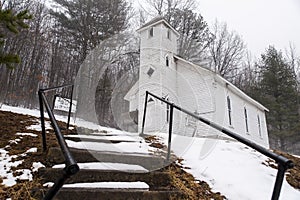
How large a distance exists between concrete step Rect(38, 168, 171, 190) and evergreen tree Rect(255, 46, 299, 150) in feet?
56.6

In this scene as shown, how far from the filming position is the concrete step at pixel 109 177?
7.52 feet

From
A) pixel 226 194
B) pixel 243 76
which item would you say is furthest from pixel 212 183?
pixel 243 76

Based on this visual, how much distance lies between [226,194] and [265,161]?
2.10 meters

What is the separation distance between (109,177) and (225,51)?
17.7 meters

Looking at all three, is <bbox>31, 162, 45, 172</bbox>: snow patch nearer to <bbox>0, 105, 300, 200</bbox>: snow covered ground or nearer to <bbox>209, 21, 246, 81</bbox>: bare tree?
<bbox>0, 105, 300, 200</bbox>: snow covered ground

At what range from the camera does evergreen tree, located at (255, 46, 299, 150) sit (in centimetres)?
1734

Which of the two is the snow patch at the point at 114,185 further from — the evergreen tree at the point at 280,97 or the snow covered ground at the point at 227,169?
the evergreen tree at the point at 280,97

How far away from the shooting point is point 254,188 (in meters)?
3.02

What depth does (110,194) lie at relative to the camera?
2.12 m

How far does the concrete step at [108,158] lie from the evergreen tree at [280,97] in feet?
55.6

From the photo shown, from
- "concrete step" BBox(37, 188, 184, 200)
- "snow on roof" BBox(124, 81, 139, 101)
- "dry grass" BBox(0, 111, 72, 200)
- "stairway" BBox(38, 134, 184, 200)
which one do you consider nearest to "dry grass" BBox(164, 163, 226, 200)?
"stairway" BBox(38, 134, 184, 200)

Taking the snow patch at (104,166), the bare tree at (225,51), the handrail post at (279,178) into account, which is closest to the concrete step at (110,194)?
the snow patch at (104,166)

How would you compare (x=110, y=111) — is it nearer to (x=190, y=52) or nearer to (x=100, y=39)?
(x=100, y=39)

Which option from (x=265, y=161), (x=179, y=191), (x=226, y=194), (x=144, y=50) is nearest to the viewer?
(x=179, y=191)
